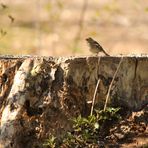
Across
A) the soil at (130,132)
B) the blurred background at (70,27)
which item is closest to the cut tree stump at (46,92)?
the soil at (130,132)

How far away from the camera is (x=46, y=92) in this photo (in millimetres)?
6125

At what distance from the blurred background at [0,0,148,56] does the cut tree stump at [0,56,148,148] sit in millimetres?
7138

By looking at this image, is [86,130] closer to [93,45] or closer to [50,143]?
[50,143]

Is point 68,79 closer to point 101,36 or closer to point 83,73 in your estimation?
point 83,73

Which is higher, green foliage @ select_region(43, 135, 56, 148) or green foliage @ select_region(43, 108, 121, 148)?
green foliage @ select_region(43, 108, 121, 148)

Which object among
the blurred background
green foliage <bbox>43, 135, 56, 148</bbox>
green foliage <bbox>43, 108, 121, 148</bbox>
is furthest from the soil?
the blurred background

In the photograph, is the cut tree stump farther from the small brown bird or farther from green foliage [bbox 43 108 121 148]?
the small brown bird

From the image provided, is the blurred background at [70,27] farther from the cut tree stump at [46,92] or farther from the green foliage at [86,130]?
the green foliage at [86,130]

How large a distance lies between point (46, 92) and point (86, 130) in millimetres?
493

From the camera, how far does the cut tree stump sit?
6051 millimetres

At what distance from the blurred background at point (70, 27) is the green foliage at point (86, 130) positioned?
7245mm

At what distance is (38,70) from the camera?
241 inches

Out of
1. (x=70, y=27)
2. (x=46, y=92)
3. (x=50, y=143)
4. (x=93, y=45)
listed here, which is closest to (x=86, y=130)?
(x=50, y=143)

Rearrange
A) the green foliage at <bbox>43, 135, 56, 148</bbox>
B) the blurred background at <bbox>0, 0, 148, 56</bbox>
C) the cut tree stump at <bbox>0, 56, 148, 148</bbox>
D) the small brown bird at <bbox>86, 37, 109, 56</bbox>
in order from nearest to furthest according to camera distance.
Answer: the green foliage at <bbox>43, 135, 56, 148</bbox>
the cut tree stump at <bbox>0, 56, 148, 148</bbox>
the small brown bird at <bbox>86, 37, 109, 56</bbox>
the blurred background at <bbox>0, 0, 148, 56</bbox>
